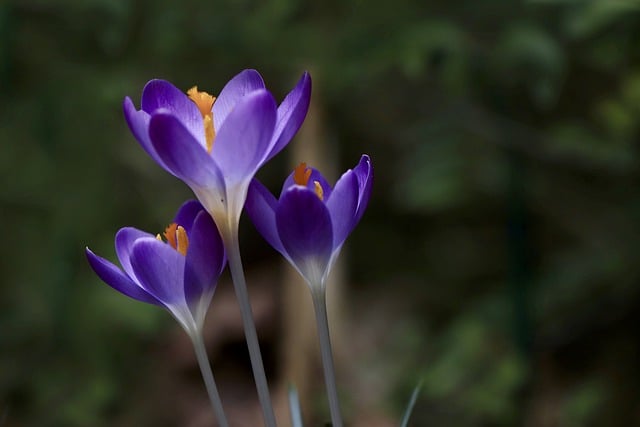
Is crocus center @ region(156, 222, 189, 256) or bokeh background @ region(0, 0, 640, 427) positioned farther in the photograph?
bokeh background @ region(0, 0, 640, 427)

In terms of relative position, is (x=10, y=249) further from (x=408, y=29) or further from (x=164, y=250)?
(x=164, y=250)

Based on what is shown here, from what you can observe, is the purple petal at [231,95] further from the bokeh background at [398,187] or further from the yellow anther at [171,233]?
the bokeh background at [398,187]

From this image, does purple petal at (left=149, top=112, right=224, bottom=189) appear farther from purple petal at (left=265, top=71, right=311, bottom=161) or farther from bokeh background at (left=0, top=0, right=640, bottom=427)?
bokeh background at (left=0, top=0, right=640, bottom=427)


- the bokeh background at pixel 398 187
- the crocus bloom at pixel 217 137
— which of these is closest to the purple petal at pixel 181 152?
the crocus bloom at pixel 217 137

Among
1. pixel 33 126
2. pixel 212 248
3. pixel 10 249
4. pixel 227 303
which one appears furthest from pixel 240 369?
pixel 212 248

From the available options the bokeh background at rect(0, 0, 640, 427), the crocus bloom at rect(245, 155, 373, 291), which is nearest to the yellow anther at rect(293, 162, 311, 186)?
the crocus bloom at rect(245, 155, 373, 291)
